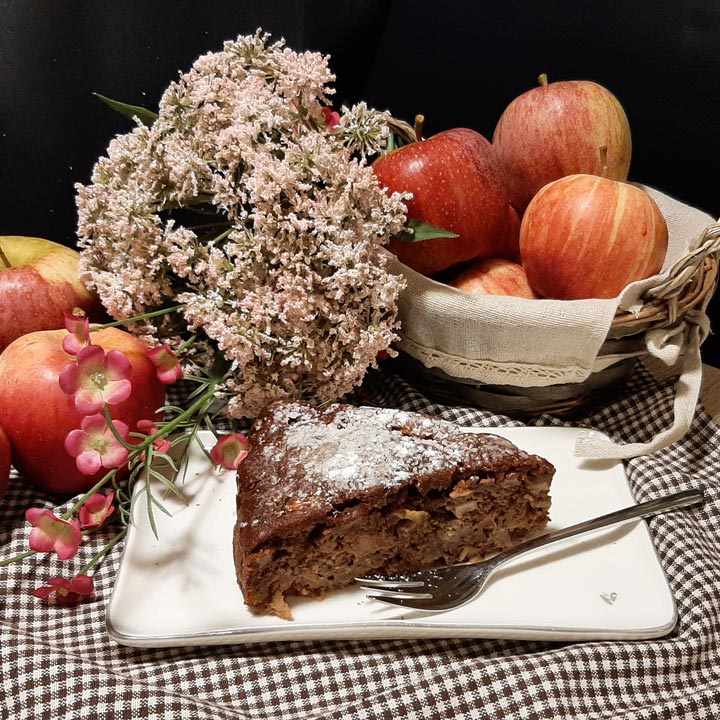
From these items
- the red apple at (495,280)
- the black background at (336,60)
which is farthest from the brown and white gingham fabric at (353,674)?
the black background at (336,60)

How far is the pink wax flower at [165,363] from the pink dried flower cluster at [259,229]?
0.04 m

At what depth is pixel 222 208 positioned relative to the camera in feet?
3.46

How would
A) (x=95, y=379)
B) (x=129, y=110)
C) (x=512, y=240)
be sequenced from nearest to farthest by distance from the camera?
(x=95, y=379) → (x=129, y=110) → (x=512, y=240)

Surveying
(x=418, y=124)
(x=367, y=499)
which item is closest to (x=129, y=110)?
(x=418, y=124)

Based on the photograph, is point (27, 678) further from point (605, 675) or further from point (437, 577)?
point (605, 675)

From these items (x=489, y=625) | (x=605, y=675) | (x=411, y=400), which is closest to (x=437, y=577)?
(x=489, y=625)

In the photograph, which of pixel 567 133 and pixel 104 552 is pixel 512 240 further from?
pixel 104 552

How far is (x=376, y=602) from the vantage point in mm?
879

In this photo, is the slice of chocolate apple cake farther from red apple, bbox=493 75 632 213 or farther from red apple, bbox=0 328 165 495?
red apple, bbox=493 75 632 213

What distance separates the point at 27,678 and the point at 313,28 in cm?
133

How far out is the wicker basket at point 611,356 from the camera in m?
1.05

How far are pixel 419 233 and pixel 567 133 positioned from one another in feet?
1.02

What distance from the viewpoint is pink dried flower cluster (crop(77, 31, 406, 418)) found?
99 cm

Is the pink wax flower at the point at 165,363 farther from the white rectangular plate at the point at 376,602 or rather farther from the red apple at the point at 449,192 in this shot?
the red apple at the point at 449,192
